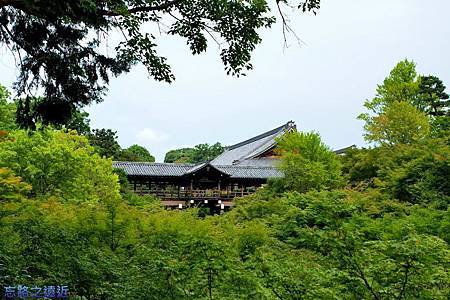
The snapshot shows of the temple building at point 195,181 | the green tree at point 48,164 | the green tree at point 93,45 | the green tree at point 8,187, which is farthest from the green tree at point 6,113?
the green tree at point 93,45

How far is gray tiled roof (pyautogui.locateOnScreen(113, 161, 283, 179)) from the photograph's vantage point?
25.8 m

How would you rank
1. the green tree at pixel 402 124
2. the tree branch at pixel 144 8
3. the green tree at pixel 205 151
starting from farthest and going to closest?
the green tree at pixel 205 151, the green tree at pixel 402 124, the tree branch at pixel 144 8

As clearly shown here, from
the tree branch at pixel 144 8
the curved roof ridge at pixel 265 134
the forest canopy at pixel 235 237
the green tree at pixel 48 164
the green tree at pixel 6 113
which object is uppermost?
the curved roof ridge at pixel 265 134

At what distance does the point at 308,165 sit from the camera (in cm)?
1555

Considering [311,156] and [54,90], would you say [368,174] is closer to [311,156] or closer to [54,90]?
[311,156]

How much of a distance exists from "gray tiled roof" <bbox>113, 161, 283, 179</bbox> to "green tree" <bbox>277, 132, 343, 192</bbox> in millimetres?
8570

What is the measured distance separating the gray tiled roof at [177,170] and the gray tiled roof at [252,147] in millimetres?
2325

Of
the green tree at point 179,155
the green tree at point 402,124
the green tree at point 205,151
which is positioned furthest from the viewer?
the green tree at point 179,155

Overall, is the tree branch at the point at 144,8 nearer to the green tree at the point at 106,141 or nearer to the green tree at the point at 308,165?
the green tree at the point at 308,165

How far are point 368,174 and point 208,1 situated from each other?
12.4 metres

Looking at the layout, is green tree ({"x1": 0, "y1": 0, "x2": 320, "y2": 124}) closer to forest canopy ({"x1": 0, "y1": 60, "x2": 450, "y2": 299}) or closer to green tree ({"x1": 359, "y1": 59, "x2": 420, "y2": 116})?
forest canopy ({"x1": 0, "y1": 60, "x2": 450, "y2": 299})

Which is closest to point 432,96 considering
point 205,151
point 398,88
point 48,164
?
point 398,88

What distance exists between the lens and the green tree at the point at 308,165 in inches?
610

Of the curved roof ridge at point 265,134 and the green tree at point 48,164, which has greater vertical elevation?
the curved roof ridge at point 265,134
